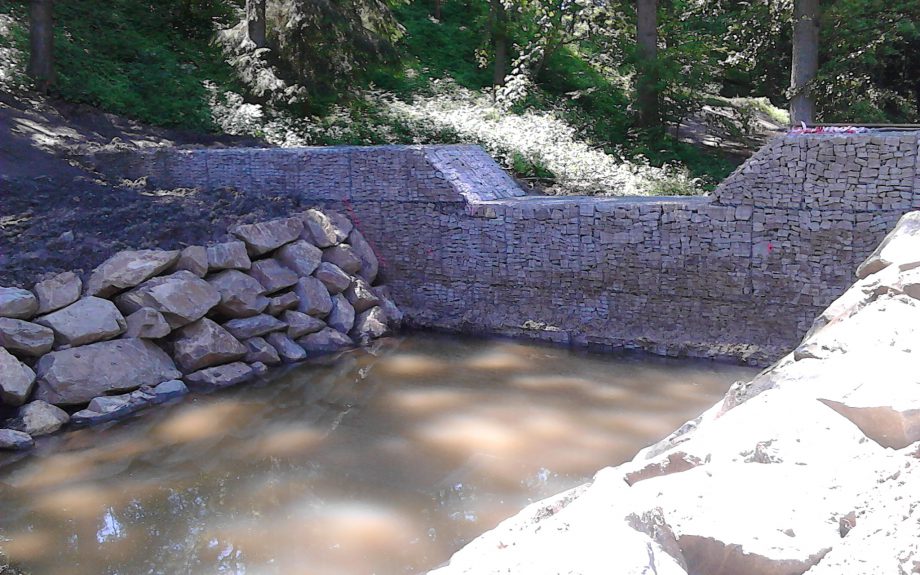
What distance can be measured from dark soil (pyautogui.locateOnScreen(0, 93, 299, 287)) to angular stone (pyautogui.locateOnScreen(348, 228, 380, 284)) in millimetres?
1084

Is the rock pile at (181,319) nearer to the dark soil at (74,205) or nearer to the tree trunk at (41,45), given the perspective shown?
the dark soil at (74,205)

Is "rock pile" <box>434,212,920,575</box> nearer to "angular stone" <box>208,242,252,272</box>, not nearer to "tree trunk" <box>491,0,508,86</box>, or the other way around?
"angular stone" <box>208,242,252,272</box>

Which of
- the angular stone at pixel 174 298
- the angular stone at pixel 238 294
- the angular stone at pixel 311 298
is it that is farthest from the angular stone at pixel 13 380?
the angular stone at pixel 311 298

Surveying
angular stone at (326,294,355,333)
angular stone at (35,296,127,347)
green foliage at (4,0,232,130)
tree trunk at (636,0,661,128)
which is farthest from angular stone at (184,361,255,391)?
tree trunk at (636,0,661,128)

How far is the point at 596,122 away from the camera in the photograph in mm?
18609

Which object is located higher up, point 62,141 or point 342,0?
point 342,0

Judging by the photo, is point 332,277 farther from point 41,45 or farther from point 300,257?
point 41,45

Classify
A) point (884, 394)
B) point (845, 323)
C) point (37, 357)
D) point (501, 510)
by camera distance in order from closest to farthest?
point (884, 394) < point (845, 323) < point (501, 510) < point (37, 357)

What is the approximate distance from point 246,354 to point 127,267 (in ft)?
5.88

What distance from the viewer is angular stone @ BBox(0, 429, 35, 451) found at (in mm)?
8242

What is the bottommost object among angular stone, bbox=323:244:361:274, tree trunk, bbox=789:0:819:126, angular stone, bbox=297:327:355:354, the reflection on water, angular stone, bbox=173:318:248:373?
the reflection on water

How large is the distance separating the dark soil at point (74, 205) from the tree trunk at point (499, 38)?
312 inches

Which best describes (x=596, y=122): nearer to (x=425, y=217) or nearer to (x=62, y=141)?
(x=425, y=217)

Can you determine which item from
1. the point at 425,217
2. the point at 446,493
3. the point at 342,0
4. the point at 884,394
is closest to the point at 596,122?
the point at 342,0
